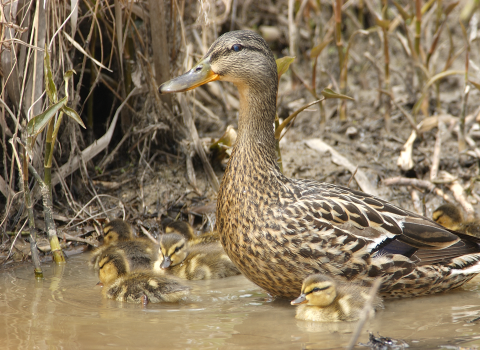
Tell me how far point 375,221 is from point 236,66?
124cm

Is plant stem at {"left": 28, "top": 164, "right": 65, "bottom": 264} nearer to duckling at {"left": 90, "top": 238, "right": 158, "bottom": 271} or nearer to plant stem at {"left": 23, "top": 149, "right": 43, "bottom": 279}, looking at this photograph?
plant stem at {"left": 23, "top": 149, "right": 43, "bottom": 279}

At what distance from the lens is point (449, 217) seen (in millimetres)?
4520

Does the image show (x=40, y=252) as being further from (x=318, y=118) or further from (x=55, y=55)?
(x=318, y=118)

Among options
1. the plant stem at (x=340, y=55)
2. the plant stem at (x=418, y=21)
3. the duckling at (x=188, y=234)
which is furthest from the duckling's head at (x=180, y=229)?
the plant stem at (x=418, y=21)

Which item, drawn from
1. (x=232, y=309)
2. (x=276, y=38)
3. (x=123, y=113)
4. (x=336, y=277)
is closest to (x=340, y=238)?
(x=336, y=277)

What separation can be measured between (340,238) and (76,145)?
2328 mm

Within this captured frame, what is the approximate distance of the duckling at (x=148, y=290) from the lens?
138 inches

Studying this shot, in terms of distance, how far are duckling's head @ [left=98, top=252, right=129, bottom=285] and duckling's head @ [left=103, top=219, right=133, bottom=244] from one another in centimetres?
39

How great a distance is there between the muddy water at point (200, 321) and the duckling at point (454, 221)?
0.62 metres

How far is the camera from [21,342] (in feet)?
9.27

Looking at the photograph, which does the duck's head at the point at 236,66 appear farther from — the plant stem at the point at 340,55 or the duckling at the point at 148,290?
the plant stem at the point at 340,55

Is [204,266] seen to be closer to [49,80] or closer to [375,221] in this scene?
[375,221]

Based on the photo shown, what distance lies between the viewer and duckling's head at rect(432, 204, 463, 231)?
447 centimetres

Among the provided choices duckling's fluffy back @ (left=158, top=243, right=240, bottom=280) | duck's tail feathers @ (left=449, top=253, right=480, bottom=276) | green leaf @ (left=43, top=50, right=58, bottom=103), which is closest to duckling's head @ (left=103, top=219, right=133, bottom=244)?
duckling's fluffy back @ (left=158, top=243, right=240, bottom=280)
